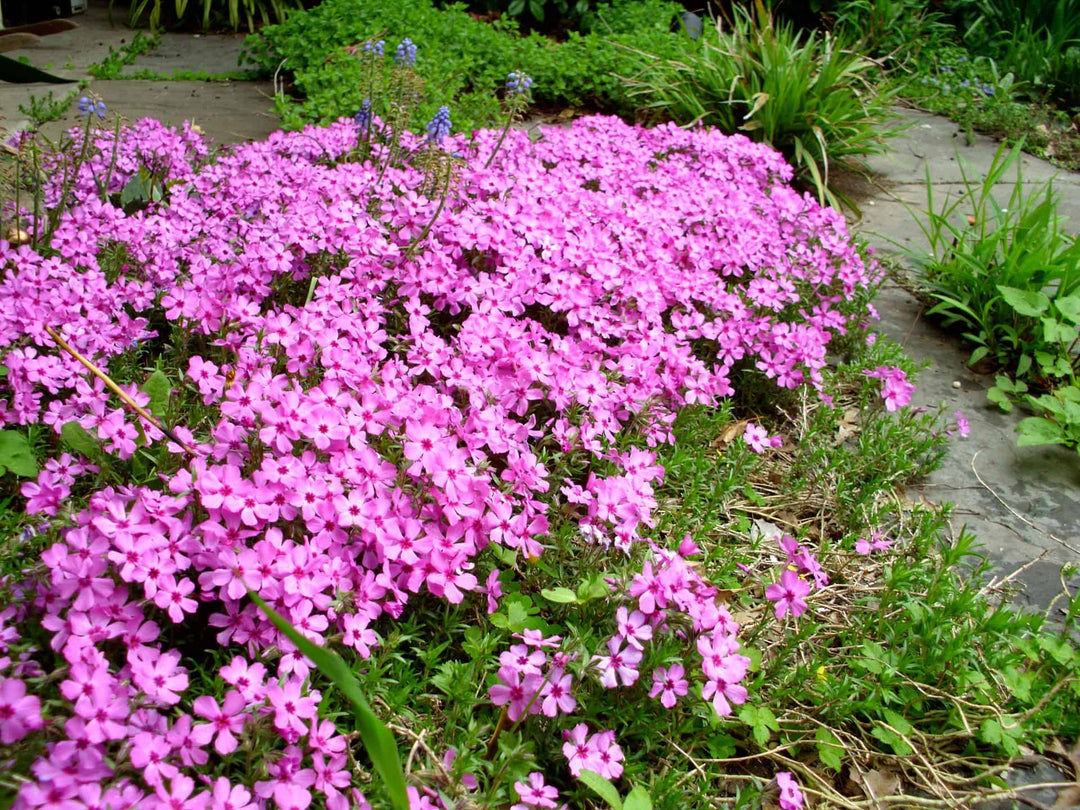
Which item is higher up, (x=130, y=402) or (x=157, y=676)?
(x=130, y=402)

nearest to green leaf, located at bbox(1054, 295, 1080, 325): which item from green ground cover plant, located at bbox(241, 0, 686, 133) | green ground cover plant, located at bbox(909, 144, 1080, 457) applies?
green ground cover plant, located at bbox(909, 144, 1080, 457)

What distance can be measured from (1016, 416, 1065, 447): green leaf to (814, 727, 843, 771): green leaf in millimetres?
1546

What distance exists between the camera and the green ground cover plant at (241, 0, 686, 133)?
4.70 metres

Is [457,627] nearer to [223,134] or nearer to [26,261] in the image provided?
[26,261]

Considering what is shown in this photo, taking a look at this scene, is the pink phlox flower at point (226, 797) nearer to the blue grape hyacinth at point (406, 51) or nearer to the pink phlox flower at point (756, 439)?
the pink phlox flower at point (756, 439)

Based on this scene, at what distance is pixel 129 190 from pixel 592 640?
216 cm

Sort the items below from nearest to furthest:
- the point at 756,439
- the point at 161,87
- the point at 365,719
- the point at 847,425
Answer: the point at 365,719 → the point at 756,439 → the point at 847,425 → the point at 161,87

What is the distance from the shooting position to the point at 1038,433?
2.86 meters

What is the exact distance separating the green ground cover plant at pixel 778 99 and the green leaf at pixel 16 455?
13.1 feet

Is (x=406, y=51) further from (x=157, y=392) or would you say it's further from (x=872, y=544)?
(x=872, y=544)

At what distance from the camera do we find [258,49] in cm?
573

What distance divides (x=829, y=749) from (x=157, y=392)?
1.72 metres

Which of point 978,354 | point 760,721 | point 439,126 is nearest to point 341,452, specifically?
point 760,721

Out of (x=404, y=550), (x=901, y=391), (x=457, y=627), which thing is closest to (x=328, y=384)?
(x=404, y=550)
